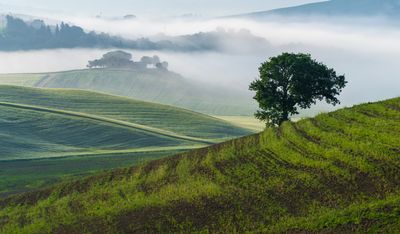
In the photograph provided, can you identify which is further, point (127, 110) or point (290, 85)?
point (127, 110)

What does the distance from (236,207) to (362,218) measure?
28.5 ft

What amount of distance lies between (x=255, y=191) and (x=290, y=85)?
3642cm

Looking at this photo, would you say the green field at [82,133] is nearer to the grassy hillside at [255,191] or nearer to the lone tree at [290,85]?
the grassy hillside at [255,191]

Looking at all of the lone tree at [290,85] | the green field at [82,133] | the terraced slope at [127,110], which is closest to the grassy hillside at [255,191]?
the lone tree at [290,85]

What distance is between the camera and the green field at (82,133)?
82.0 m

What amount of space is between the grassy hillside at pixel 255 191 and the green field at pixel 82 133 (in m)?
20.7

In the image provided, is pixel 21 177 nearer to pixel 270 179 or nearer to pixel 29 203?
pixel 29 203

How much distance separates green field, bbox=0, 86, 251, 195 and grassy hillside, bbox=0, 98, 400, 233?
814 inches

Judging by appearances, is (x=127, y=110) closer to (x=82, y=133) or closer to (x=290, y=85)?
(x=82, y=133)

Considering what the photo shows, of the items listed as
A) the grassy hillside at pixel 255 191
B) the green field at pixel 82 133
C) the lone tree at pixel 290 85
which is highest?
the lone tree at pixel 290 85

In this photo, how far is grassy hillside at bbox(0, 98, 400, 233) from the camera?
2933 cm

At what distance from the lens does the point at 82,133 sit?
4828 inches

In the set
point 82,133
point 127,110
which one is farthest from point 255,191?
point 127,110

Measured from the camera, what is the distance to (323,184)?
33812 millimetres
